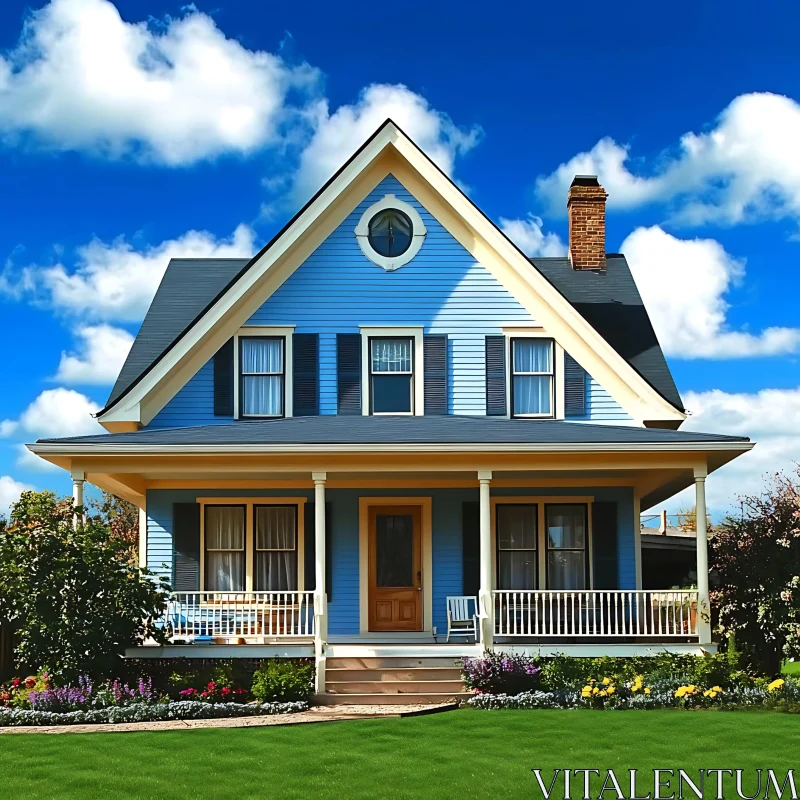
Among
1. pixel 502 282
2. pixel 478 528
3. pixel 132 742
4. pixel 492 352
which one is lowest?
pixel 132 742

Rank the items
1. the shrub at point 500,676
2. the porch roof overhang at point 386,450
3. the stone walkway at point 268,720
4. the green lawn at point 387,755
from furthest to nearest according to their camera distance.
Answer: the porch roof overhang at point 386,450, the shrub at point 500,676, the stone walkway at point 268,720, the green lawn at point 387,755

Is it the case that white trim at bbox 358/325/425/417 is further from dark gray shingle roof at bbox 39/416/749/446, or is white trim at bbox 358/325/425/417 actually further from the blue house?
dark gray shingle roof at bbox 39/416/749/446

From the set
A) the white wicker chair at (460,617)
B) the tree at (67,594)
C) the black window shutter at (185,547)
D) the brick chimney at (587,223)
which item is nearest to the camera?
the tree at (67,594)

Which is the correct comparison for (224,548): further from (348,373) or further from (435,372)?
(435,372)

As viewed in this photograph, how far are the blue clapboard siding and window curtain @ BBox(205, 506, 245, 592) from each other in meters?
0.36

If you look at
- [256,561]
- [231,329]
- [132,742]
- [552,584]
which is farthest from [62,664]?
[552,584]

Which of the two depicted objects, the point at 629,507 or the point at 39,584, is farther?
the point at 629,507

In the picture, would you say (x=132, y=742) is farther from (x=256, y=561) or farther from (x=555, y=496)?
(x=555, y=496)

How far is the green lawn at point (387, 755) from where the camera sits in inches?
411

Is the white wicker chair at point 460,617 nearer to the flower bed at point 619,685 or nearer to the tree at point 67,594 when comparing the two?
the flower bed at point 619,685

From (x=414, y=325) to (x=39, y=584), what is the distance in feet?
25.9

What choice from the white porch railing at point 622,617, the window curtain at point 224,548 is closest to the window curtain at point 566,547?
the white porch railing at point 622,617

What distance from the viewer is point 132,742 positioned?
484 inches

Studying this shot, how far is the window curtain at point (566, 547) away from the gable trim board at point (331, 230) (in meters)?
2.09
